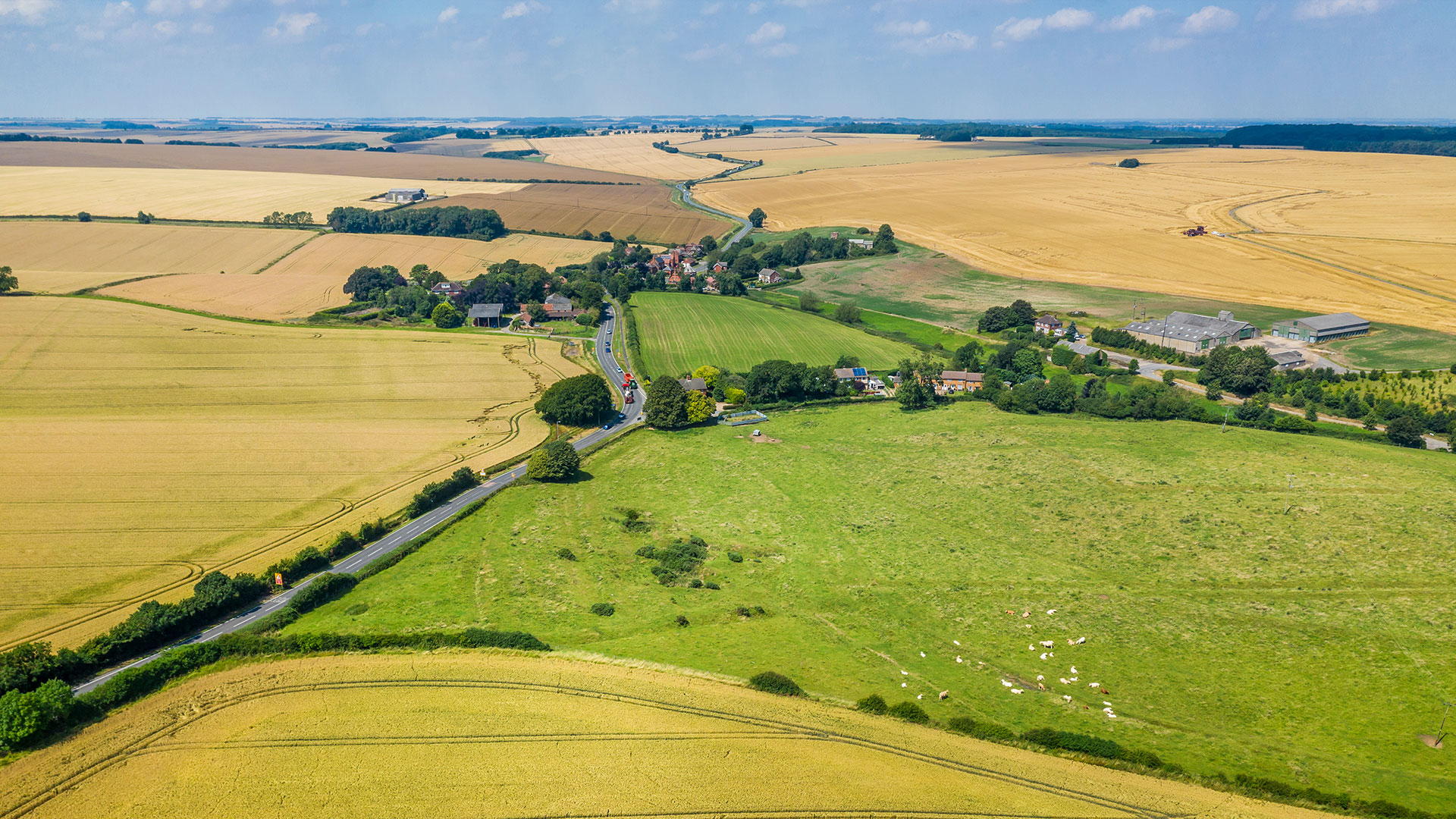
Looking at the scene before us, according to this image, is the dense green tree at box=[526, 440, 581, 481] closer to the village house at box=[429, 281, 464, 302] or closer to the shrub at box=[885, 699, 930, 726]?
the shrub at box=[885, 699, 930, 726]

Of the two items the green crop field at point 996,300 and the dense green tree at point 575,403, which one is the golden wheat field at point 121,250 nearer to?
the dense green tree at point 575,403

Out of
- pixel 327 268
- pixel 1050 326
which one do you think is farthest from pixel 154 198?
pixel 1050 326

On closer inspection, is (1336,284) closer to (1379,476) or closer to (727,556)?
(1379,476)

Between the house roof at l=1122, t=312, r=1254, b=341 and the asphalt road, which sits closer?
the asphalt road

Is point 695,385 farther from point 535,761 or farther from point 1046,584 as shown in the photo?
point 535,761

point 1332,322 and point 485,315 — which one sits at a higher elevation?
point 485,315

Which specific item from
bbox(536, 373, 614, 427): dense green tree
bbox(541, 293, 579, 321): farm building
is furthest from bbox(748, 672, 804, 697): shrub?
bbox(541, 293, 579, 321): farm building
